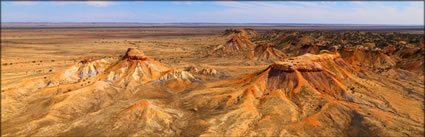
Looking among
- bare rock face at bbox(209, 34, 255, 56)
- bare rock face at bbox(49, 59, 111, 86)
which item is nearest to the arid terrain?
bare rock face at bbox(49, 59, 111, 86)

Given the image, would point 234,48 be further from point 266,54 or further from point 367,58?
point 367,58

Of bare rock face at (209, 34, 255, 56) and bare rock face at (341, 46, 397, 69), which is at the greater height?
bare rock face at (209, 34, 255, 56)

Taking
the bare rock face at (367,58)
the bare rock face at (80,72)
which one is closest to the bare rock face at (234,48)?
the bare rock face at (367,58)

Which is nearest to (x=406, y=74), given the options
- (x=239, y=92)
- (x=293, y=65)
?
(x=293, y=65)

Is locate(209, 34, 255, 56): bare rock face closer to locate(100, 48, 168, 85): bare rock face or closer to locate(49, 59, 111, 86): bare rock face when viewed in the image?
locate(100, 48, 168, 85): bare rock face

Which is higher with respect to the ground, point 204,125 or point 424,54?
point 424,54

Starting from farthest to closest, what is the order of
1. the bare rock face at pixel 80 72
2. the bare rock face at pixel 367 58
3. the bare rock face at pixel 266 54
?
the bare rock face at pixel 266 54 < the bare rock face at pixel 367 58 < the bare rock face at pixel 80 72

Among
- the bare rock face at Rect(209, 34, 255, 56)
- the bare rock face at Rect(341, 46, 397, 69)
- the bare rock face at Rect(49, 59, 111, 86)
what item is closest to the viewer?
the bare rock face at Rect(49, 59, 111, 86)

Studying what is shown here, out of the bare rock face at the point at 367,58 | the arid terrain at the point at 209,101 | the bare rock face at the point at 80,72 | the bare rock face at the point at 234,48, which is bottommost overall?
the arid terrain at the point at 209,101

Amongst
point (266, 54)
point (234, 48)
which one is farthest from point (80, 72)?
point (234, 48)

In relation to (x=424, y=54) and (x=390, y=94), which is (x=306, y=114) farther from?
(x=424, y=54)

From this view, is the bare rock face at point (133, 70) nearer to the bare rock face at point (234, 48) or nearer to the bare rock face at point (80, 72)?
the bare rock face at point (80, 72)
